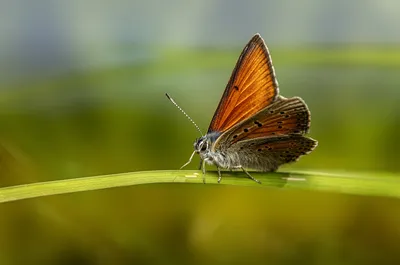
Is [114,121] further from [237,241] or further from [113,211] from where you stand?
[237,241]

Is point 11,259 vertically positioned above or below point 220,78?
below

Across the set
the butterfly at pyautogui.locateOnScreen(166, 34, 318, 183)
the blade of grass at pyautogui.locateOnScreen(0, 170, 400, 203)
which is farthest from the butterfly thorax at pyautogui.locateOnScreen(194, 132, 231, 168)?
the blade of grass at pyautogui.locateOnScreen(0, 170, 400, 203)

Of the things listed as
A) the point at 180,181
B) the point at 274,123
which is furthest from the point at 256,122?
the point at 180,181

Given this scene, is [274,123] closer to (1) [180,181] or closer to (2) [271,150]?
(2) [271,150]

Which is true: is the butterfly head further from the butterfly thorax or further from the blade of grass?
the blade of grass

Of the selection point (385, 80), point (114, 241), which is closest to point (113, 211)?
point (114, 241)

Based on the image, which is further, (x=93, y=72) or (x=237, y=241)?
(x=93, y=72)

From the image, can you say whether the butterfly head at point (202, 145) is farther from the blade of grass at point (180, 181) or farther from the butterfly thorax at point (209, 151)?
the blade of grass at point (180, 181)

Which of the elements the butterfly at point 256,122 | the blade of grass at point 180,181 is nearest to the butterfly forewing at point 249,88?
the butterfly at point 256,122
